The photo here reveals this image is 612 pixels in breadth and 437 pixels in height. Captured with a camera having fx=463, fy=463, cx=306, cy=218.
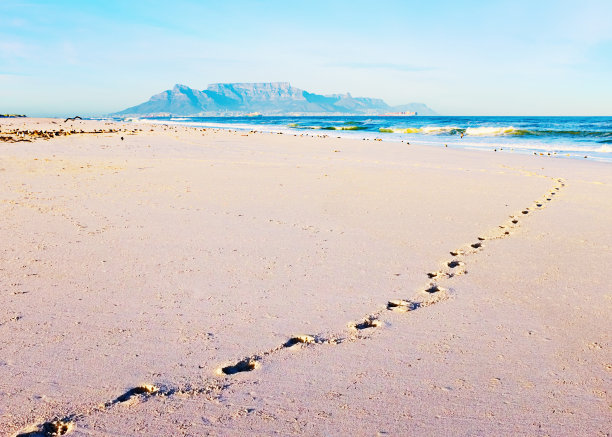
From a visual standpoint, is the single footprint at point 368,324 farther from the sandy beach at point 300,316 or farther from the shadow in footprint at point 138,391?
the shadow in footprint at point 138,391

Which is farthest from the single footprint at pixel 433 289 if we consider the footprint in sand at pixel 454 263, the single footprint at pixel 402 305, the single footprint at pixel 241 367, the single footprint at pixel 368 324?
the single footprint at pixel 241 367

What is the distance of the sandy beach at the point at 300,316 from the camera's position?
2414 mm

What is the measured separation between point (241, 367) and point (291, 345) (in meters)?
0.39

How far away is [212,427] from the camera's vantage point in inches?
90.5

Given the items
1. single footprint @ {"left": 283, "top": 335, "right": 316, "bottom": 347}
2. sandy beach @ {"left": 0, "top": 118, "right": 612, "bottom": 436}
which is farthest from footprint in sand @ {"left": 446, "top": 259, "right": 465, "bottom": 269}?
single footprint @ {"left": 283, "top": 335, "right": 316, "bottom": 347}

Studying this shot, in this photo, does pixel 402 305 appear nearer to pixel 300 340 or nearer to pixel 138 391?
pixel 300 340

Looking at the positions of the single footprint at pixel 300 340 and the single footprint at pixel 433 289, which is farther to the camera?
the single footprint at pixel 433 289

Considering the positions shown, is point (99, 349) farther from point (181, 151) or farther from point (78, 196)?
point (181, 151)

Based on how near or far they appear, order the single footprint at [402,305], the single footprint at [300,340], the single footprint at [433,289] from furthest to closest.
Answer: the single footprint at [433,289], the single footprint at [402,305], the single footprint at [300,340]

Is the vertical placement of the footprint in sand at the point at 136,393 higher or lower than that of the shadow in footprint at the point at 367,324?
lower

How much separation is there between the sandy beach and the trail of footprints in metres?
0.02

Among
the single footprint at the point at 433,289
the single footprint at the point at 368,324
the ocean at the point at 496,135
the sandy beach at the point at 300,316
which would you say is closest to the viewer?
the sandy beach at the point at 300,316

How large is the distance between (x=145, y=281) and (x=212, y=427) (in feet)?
6.69

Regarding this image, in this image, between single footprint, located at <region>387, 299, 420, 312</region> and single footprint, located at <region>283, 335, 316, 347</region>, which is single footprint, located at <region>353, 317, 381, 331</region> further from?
single footprint, located at <region>283, 335, 316, 347</region>
